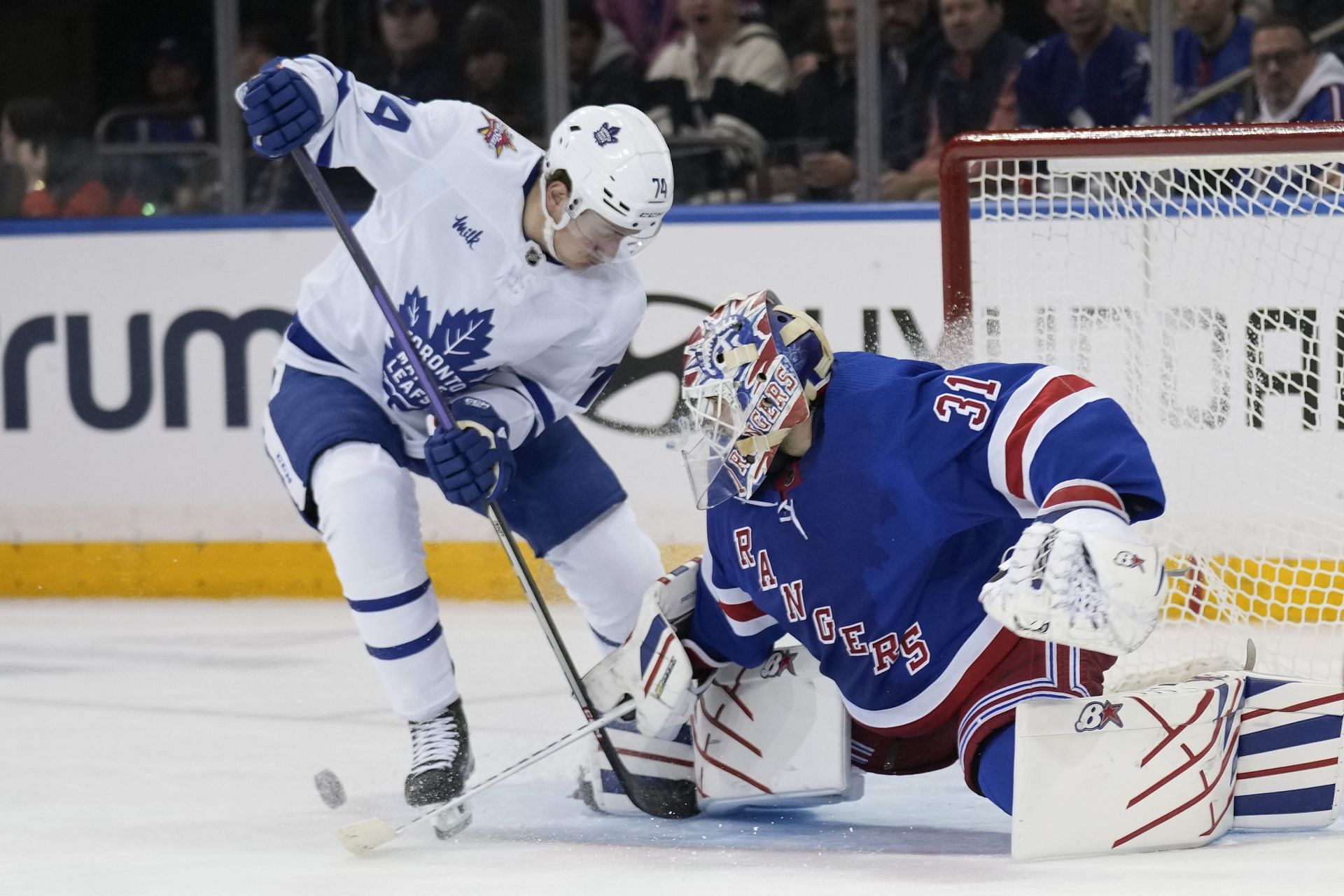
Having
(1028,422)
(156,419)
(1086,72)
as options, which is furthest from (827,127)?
(1028,422)

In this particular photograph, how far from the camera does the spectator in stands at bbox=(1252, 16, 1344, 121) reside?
4789 mm

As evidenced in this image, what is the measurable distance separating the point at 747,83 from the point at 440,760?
2.82 metres

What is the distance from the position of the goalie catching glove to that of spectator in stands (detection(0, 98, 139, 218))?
3867 mm

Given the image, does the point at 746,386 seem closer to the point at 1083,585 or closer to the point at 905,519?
the point at 905,519

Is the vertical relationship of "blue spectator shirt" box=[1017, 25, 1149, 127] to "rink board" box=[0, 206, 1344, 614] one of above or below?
above

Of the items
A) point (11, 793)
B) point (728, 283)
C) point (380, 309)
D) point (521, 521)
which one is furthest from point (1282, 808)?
point (728, 283)

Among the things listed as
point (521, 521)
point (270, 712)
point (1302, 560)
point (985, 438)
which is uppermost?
point (985, 438)

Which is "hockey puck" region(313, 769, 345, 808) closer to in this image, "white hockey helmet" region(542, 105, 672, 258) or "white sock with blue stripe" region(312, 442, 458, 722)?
"white sock with blue stripe" region(312, 442, 458, 722)

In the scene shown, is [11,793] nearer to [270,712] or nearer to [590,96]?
[270,712]

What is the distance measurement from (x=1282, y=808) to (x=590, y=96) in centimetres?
322

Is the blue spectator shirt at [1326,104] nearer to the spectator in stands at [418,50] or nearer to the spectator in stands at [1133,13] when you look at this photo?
the spectator in stands at [1133,13]

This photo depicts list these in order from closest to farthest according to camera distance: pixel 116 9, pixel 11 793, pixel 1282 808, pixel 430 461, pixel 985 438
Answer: pixel 985 438 < pixel 1282 808 < pixel 430 461 < pixel 11 793 < pixel 116 9

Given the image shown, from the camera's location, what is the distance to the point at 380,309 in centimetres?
299

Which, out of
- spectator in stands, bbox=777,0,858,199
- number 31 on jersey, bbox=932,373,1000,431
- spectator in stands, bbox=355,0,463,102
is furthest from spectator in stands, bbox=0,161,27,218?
number 31 on jersey, bbox=932,373,1000,431
